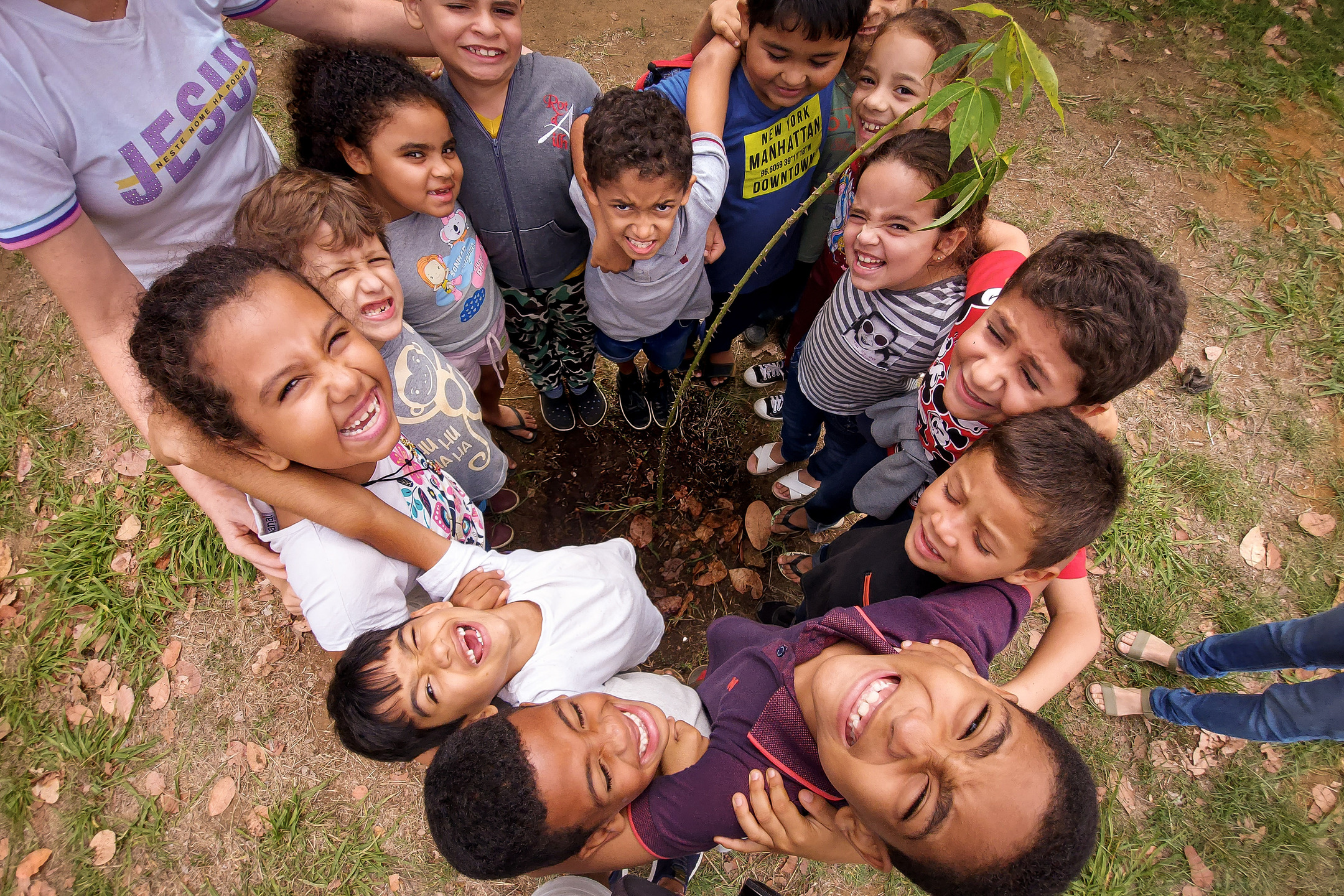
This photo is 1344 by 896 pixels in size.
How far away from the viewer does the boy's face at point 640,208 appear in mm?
2246

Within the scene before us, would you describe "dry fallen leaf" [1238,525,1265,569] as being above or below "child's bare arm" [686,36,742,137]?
below

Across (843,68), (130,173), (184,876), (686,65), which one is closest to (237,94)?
(130,173)

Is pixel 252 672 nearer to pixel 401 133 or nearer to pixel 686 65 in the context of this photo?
pixel 401 133

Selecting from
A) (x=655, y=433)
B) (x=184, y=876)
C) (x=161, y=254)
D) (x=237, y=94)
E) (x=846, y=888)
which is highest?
(x=237, y=94)

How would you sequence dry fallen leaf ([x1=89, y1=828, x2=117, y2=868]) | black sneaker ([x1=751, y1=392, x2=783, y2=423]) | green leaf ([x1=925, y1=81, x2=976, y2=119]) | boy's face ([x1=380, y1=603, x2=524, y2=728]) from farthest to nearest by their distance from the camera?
black sneaker ([x1=751, y1=392, x2=783, y2=423]), dry fallen leaf ([x1=89, y1=828, x2=117, y2=868]), boy's face ([x1=380, y1=603, x2=524, y2=728]), green leaf ([x1=925, y1=81, x2=976, y2=119])

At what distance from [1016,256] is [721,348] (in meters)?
1.83

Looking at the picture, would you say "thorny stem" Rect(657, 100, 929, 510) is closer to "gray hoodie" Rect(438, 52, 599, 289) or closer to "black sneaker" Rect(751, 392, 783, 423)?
"black sneaker" Rect(751, 392, 783, 423)

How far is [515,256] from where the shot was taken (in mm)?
2762

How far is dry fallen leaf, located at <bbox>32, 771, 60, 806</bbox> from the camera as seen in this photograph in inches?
120

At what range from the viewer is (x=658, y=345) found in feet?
10.6

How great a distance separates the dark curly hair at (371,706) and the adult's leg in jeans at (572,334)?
1749mm

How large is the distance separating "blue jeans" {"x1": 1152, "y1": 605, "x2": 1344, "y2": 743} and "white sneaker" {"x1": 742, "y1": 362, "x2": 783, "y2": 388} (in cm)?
265

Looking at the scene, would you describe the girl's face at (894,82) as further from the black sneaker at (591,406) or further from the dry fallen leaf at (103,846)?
the dry fallen leaf at (103,846)

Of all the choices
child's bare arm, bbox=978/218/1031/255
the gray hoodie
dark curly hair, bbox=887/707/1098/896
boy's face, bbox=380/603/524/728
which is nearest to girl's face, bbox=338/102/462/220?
the gray hoodie
